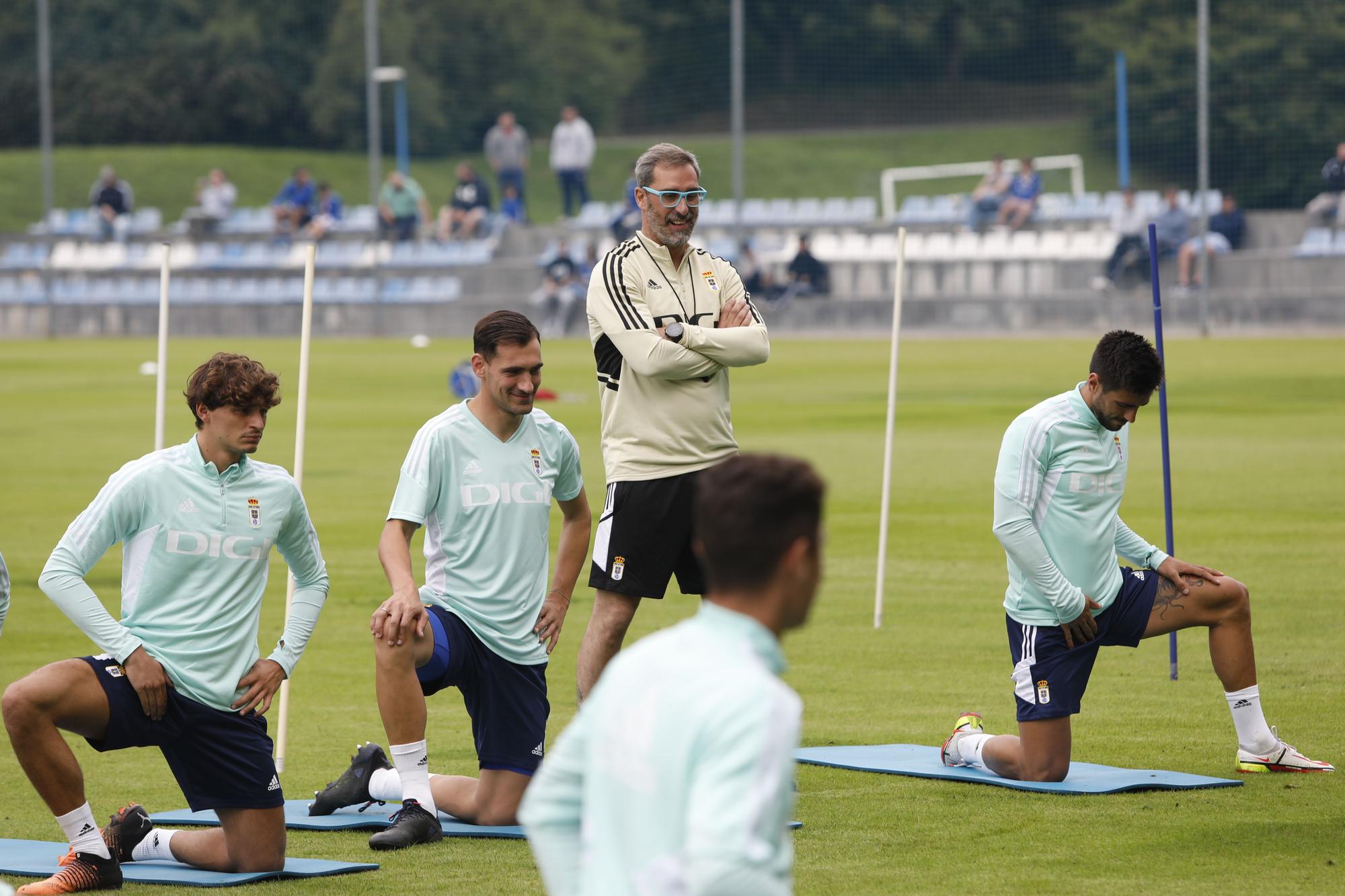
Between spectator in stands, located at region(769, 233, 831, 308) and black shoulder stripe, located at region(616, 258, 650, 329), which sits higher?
spectator in stands, located at region(769, 233, 831, 308)

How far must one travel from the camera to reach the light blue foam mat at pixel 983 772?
6914 mm

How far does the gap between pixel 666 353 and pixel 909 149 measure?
50767 millimetres

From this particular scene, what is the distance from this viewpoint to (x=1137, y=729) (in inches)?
321

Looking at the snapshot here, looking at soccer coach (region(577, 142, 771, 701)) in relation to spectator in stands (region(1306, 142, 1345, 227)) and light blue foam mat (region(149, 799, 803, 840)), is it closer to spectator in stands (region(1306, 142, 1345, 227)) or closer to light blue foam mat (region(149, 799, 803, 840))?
light blue foam mat (region(149, 799, 803, 840))

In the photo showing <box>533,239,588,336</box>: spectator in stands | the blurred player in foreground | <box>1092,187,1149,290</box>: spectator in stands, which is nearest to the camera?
the blurred player in foreground

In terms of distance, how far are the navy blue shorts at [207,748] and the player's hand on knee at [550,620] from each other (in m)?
1.12

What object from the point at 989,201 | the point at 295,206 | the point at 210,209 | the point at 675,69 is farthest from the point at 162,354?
the point at 675,69

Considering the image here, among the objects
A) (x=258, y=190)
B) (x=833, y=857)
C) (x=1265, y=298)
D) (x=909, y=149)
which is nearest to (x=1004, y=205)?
(x=1265, y=298)

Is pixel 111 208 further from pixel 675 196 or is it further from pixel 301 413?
pixel 675 196

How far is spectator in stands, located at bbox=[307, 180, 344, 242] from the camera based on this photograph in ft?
139

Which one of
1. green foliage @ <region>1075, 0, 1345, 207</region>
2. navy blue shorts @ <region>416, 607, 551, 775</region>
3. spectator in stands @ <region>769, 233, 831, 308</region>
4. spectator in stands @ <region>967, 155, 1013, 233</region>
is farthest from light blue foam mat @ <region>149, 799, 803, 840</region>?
green foliage @ <region>1075, 0, 1345, 207</region>

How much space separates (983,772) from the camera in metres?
7.25

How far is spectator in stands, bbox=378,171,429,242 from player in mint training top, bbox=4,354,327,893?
35023mm

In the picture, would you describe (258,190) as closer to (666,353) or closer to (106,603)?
(106,603)
